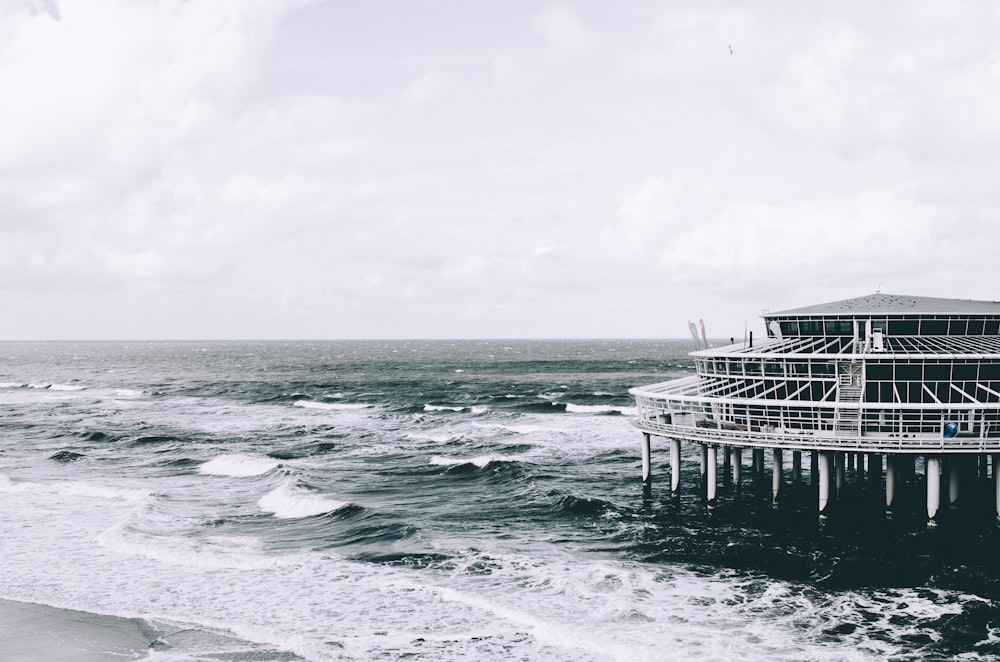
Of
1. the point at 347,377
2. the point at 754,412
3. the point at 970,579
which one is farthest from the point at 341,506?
the point at 347,377

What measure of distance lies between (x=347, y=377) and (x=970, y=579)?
13279 cm

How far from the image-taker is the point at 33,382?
504 ft

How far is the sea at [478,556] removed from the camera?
27.2 m

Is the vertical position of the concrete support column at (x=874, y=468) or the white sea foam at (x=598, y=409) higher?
the concrete support column at (x=874, y=468)

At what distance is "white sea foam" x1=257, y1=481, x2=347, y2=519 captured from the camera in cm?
4516

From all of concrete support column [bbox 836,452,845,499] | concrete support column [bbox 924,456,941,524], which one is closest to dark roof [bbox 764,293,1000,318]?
concrete support column [bbox 836,452,845,499]

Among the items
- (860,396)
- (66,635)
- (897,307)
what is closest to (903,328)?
(897,307)

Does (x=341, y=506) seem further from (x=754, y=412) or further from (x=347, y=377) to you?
(x=347, y=377)

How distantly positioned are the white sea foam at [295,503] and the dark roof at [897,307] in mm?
28569

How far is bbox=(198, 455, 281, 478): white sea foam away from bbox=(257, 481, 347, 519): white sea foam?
8410 millimetres

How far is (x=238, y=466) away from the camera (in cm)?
5909

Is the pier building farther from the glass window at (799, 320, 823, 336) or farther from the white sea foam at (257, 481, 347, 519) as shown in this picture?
the white sea foam at (257, 481, 347, 519)

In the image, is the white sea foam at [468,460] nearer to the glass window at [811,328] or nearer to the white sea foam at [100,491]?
the white sea foam at [100,491]

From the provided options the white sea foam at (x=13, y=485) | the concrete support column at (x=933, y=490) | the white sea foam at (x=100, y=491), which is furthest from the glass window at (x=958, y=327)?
the white sea foam at (x=13, y=485)
